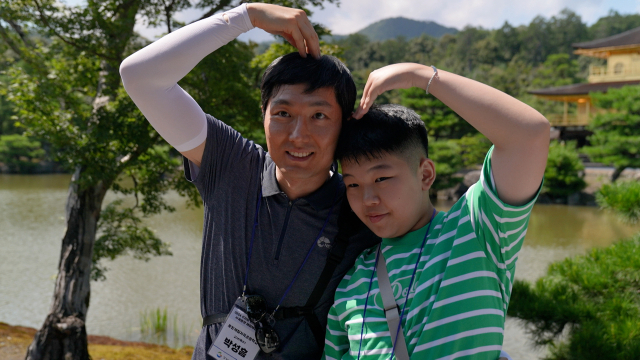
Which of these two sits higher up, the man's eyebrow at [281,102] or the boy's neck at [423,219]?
the man's eyebrow at [281,102]

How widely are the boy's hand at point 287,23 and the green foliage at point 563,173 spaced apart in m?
14.2

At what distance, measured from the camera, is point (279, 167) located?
126cm

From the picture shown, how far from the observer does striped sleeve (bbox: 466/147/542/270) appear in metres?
0.99

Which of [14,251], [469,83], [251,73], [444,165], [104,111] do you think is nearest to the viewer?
[469,83]

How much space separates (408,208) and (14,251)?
8853mm

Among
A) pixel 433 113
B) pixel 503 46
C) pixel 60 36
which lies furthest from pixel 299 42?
pixel 503 46

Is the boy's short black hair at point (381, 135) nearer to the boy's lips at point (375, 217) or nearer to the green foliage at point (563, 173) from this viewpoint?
the boy's lips at point (375, 217)

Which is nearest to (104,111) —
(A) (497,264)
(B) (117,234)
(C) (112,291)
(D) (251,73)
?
(D) (251,73)

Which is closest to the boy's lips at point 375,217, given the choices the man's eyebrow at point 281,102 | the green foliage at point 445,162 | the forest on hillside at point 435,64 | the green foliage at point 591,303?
the man's eyebrow at point 281,102

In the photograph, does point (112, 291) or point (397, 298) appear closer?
point (397, 298)

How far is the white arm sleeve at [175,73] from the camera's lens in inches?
45.6

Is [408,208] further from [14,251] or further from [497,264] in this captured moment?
[14,251]

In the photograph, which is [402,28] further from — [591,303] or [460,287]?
[460,287]

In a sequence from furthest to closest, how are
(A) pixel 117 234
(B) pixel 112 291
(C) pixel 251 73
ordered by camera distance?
(B) pixel 112 291 < (A) pixel 117 234 < (C) pixel 251 73
